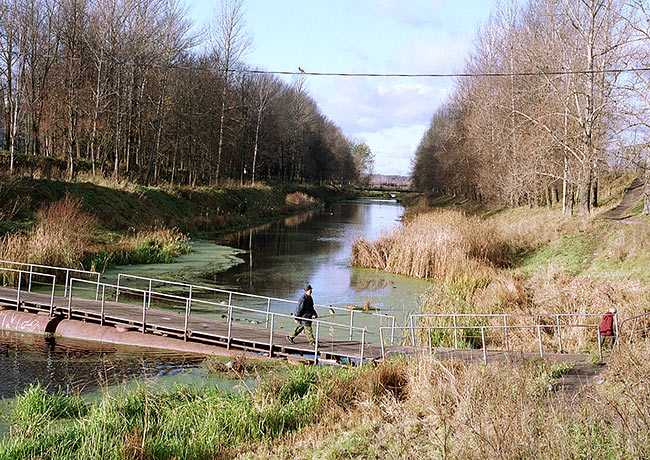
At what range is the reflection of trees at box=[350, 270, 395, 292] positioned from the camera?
23766 millimetres

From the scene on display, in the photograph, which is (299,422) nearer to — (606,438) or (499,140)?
(606,438)

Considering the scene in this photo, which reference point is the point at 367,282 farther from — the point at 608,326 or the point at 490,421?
the point at 490,421

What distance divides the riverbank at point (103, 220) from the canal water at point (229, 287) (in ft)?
4.50

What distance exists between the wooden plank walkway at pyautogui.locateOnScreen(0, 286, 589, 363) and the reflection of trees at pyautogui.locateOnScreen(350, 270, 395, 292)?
7.74m

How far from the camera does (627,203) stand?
1334 inches

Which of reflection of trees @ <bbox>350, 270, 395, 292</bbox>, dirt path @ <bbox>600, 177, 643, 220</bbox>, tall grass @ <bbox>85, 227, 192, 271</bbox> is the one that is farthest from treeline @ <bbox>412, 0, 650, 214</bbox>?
tall grass @ <bbox>85, 227, 192, 271</bbox>

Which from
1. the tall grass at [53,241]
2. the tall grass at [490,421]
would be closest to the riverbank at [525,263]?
the tall grass at [490,421]

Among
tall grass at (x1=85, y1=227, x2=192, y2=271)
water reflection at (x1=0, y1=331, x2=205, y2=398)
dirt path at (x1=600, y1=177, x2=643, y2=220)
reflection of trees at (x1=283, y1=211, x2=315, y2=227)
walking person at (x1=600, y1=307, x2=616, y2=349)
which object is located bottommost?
water reflection at (x1=0, y1=331, x2=205, y2=398)

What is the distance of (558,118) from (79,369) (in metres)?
27.4

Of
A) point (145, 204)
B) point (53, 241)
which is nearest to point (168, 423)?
point (53, 241)

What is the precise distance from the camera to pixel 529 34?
115 feet

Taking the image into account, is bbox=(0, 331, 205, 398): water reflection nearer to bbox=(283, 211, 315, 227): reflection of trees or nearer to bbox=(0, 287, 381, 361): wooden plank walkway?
bbox=(0, 287, 381, 361): wooden plank walkway

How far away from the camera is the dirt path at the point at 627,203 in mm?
28547

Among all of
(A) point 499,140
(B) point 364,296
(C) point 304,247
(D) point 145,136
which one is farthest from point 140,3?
(B) point 364,296
